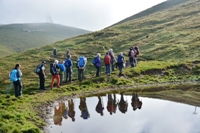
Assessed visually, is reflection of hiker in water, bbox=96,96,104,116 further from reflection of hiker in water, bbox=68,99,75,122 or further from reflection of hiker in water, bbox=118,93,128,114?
reflection of hiker in water, bbox=68,99,75,122

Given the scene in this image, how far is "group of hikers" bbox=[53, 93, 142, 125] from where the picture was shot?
56.9ft

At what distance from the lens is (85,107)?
19594mm

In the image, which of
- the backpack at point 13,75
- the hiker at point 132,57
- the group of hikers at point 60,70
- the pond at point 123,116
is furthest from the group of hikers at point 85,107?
the hiker at point 132,57

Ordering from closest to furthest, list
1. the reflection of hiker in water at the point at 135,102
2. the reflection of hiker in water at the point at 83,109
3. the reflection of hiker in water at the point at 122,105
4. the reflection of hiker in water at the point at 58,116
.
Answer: the reflection of hiker in water at the point at 58,116 → the reflection of hiker in water at the point at 83,109 → the reflection of hiker in water at the point at 122,105 → the reflection of hiker in water at the point at 135,102

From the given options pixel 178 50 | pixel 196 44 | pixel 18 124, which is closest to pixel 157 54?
pixel 178 50

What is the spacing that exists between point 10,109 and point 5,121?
2.89 meters

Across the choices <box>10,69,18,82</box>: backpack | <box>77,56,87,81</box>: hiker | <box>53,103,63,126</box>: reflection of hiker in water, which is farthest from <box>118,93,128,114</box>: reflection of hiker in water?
<box>10,69,18,82</box>: backpack

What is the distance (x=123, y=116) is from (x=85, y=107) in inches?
149

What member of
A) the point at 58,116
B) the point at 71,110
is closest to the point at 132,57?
the point at 71,110

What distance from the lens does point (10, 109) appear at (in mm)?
17125

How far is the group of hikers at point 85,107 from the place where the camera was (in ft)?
56.9

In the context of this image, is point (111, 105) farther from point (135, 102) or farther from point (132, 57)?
point (132, 57)

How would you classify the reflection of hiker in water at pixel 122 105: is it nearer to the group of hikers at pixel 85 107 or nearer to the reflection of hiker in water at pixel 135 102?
the group of hikers at pixel 85 107

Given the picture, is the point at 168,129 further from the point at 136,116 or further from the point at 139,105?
the point at 139,105
